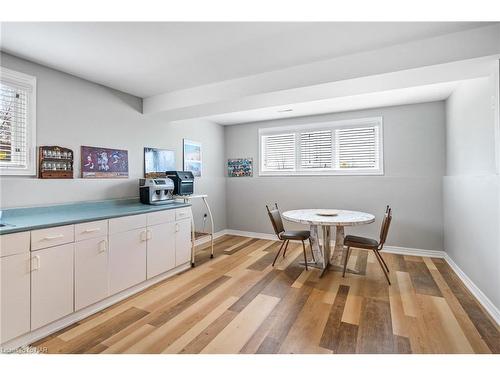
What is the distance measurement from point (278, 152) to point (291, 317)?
3.35m

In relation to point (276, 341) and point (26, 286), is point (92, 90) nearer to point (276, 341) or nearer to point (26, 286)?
point (26, 286)

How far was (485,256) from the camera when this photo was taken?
2.28 meters

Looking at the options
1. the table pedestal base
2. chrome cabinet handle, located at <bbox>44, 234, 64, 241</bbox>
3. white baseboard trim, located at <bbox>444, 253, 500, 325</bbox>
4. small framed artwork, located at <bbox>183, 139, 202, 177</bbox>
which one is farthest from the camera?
small framed artwork, located at <bbox>183, 139, 202, 177</bbox>

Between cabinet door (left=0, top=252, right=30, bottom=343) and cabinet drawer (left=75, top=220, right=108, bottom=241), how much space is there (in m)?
0.36

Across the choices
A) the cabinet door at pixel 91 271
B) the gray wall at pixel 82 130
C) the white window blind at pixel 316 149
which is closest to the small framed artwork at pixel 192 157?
the gray wall at pixel 82 130

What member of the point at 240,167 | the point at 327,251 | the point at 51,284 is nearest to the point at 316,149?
the point at 240,167

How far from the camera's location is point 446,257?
138 inches

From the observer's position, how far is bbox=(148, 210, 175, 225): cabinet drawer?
2.75 meters

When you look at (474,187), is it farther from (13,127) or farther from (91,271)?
(13,127)

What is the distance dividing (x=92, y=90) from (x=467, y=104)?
438 cm

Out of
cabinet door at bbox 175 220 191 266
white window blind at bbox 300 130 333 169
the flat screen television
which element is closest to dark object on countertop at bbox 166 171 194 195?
the flat screen television

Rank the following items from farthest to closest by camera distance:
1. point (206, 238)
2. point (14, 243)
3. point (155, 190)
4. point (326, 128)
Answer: point (206, 238), point (326, 128), point (155, 190), point (14, 243)

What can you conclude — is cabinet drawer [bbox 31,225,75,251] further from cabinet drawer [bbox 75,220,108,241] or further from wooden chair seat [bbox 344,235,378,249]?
wooden chair seat [bbox 344,235,378,249]
